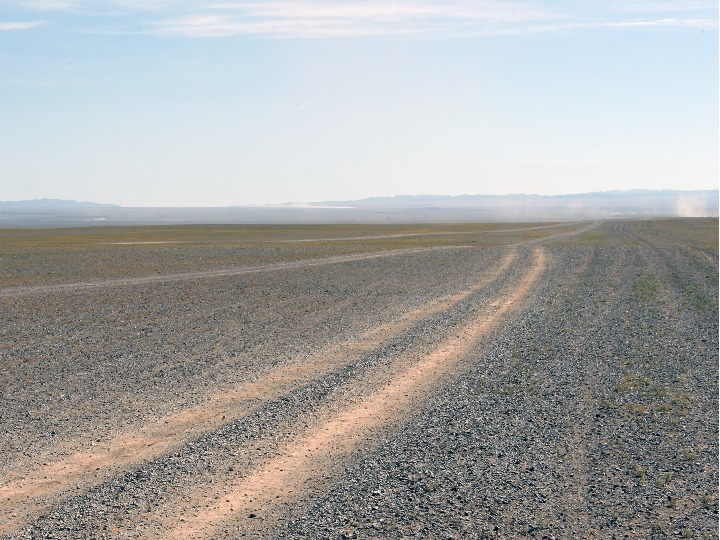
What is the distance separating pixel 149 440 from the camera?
40.3 feet

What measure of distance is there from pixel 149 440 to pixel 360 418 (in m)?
3.53

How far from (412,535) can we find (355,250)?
56.6 meters

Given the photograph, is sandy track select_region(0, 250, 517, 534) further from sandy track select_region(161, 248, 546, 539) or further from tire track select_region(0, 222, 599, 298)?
tire track select_region(0, 222, 599, 298)

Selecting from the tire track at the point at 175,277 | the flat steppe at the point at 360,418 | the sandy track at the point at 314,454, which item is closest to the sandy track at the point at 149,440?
the flat steppe at the point at 360,418

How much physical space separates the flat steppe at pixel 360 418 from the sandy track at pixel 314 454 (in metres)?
0.04

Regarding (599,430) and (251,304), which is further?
(251,304)

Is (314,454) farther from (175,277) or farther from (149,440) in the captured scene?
(175,277)

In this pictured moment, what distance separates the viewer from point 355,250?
6506 centimetres

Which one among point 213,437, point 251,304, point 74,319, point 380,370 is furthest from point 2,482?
point 251,304

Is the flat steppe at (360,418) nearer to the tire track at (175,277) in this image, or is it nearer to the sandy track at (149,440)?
the sandy track at (149,440)

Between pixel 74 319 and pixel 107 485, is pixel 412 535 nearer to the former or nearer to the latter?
pixel 107 485

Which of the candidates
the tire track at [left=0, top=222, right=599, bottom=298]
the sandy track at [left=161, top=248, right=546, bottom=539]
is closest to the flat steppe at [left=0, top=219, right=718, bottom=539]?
the sandy track at [left=161, top=248, right=546, bottom=539]

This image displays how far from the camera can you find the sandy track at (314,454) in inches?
361

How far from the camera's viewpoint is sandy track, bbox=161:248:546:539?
918 centimetres
